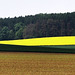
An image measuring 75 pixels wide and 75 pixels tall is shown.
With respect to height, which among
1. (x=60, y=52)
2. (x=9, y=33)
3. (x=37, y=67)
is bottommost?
(x=9, y=33)

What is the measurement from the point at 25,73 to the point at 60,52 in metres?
12.1

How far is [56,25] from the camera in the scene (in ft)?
280

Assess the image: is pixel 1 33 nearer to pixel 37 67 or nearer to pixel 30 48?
pixel 30 48

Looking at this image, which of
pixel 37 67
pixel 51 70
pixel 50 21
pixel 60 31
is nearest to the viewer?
pixel 51 70

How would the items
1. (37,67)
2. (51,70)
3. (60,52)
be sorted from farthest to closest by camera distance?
1. (60,52)
2. (37,67)
3. (51,70)

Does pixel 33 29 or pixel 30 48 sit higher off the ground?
pixel 30 48

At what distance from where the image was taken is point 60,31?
8338cm

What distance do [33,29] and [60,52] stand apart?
66.2 m

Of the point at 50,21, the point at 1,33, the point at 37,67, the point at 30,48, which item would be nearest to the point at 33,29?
the point at 50,21

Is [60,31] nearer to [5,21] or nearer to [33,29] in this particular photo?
[33,29]

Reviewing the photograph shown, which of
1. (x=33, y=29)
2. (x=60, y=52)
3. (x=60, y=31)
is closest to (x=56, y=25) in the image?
(x=60, y=31)

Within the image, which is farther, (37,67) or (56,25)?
(56,25)

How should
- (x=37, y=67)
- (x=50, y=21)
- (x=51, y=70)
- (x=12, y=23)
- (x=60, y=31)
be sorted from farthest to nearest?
(x=12, y=23) → (x=50, y=21) → (x=60, y=31) → (x=37, y=67) → (x=51, y=70)

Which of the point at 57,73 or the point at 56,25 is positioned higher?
the point at 57,73
